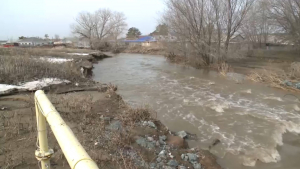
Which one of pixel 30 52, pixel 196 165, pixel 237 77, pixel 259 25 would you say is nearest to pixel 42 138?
pixel 196 165

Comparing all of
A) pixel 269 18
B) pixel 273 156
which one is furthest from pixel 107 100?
pixel 269 18

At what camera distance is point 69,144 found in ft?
4.16

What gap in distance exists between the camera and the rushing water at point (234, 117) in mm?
5430

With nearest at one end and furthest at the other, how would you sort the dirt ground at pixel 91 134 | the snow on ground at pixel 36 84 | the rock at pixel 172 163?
1. the dirt ground at pixel 91 134
2. the rock at pixel 172 163
3. the snow on ground at pixel 36 84

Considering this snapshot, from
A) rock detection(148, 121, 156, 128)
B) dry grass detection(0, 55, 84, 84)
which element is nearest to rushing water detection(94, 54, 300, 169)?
rock detection(148, 121, 156, 128)

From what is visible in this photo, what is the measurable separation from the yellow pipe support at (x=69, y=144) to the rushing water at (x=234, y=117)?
4599 mm

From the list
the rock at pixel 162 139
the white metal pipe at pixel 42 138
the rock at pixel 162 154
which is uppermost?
the white metal pipe at pixel 42 138

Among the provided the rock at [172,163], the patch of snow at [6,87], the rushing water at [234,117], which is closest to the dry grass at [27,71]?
the patch of snow at [6,87]

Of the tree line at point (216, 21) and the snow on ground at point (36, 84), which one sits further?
the tree line at point (216, 21)

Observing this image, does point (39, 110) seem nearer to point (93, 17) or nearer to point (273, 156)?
point (273, 156)

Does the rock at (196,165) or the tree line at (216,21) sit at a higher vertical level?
the tree line at (216,21)

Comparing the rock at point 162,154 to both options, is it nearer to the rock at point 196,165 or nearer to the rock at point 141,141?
the rock at point 141,141

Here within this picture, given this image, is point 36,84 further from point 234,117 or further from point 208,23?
point 208,23

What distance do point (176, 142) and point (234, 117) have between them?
362 cm
